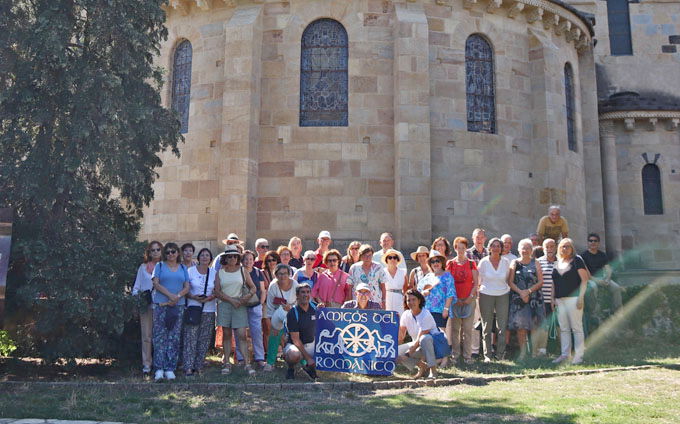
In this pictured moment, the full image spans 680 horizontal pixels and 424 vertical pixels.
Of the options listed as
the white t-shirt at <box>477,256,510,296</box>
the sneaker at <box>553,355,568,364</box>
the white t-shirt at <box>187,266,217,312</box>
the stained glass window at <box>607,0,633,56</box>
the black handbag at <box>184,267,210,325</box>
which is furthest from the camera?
the stained glass window at <box>607,0,633,56</box>

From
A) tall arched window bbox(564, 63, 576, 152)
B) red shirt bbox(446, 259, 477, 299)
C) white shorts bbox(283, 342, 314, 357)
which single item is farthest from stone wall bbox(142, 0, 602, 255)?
white shorts bbox(283, 342, 314, 357)

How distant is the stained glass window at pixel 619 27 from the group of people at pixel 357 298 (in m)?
16.5

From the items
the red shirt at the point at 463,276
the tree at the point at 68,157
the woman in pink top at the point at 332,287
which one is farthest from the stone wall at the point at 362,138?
the tree at the point at 68,157

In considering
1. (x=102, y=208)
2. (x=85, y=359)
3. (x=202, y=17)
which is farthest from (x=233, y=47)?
(x=85, y=359)

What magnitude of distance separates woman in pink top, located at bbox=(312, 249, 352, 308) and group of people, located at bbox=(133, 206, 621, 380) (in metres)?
0.02

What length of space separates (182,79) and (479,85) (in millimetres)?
8256

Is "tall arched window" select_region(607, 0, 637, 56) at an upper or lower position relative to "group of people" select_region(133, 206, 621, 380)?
upper

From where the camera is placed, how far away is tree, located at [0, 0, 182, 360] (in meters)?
9.10

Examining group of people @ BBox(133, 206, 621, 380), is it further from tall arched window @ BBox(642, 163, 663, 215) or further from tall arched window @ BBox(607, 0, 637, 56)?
tall arched window @ BBox(607, 0, 637, 56)

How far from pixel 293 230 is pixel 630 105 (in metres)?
13.7

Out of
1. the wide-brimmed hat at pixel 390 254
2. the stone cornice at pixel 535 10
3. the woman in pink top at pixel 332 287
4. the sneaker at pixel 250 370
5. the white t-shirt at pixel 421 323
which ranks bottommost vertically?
the sneaker at pixel 250 370

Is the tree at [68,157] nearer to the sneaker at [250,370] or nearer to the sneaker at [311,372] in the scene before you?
the sneaker at [250,370]

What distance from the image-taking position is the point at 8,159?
961cm

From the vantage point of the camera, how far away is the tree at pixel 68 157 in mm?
9102
